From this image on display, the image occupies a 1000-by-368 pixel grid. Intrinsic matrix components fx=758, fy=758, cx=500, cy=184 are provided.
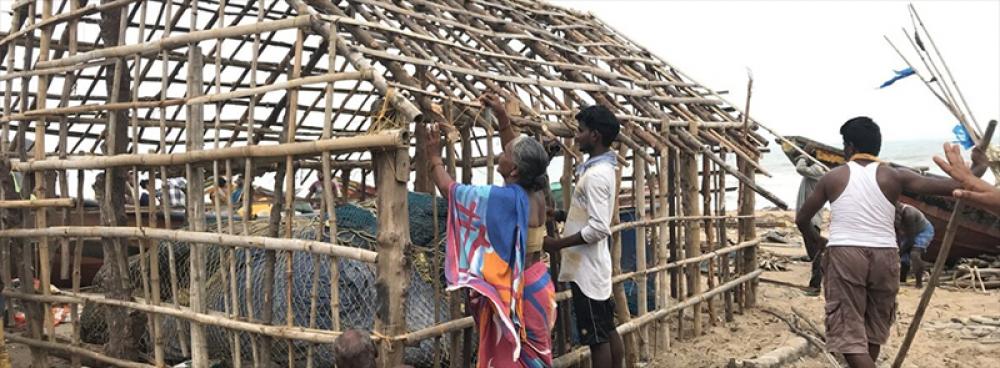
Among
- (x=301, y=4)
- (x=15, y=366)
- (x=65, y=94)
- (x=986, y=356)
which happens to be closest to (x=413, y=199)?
(x=301, y=4)

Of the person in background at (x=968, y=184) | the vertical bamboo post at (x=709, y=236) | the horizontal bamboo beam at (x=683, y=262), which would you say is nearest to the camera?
the person in background at (x=968, y=184)

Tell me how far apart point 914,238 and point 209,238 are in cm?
784

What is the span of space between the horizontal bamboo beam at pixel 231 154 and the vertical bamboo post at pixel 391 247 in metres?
0.11

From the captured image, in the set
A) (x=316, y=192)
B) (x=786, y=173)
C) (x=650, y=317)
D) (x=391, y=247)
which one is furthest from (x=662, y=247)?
(x=786, y=173)

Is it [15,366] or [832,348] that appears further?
[15,366]

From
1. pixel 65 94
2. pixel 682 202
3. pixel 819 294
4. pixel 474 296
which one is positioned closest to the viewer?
pixel 474 296

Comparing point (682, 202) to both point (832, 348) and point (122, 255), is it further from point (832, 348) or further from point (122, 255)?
point (122, 255)

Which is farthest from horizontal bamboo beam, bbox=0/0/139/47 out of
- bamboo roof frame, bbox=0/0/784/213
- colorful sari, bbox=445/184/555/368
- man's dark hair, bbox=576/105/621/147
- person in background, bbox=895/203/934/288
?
person in background, bbox=895/203/934/288

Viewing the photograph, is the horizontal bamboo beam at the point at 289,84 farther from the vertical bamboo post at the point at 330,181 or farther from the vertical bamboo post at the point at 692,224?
the vertical bamboo post at the point at 692,224

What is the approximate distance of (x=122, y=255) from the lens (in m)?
4.83

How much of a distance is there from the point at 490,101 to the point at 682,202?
3236 millimetres

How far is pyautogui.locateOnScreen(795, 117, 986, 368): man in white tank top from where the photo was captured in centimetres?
386

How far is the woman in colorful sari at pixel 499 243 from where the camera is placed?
352 centimetres

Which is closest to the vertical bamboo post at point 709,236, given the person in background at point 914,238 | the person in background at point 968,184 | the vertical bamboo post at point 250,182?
the person in background at point 914,238
